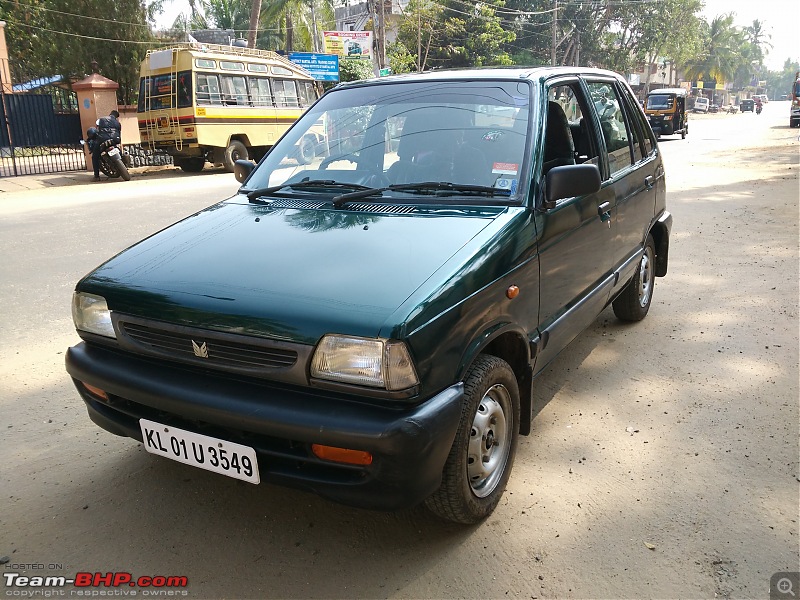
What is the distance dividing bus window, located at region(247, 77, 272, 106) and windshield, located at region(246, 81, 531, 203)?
602 inches

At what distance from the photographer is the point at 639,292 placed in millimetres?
4805

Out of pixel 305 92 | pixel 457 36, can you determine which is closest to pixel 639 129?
pixel 305 92

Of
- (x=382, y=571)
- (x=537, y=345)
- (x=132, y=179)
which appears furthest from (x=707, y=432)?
(x=132, y=179)

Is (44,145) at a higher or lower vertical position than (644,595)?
higher

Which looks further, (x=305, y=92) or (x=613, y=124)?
(x=305, y=92)

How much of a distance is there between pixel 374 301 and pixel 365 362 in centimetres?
21

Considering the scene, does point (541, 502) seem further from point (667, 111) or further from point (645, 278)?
point (667, 111)

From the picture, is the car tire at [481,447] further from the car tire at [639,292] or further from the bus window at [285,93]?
the bus window at [285,93]

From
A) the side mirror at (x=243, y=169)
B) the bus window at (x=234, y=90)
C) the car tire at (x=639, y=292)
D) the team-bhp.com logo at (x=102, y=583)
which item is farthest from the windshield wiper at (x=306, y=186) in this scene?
the bus window at (x=234, y=90)

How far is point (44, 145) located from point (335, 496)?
60.9 feet

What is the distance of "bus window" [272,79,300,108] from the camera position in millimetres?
18797

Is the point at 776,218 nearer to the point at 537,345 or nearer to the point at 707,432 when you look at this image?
the point at 707,432

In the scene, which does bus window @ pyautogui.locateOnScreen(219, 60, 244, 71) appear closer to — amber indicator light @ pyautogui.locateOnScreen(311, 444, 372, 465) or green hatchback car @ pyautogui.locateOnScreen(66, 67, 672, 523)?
green hatchback car @ pyautogui.locateOnScreen(66, 67, 672, 523)

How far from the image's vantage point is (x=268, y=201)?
3.20 m
